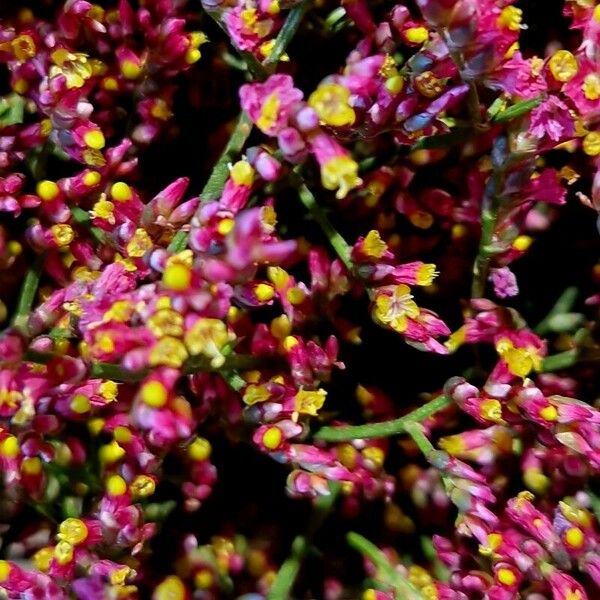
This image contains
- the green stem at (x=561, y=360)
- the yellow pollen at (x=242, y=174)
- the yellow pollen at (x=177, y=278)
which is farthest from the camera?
the green stem at (x=561, y=360)

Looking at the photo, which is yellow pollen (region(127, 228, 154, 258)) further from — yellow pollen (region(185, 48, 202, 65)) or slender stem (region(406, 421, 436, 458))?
slender stem (region(406, 421, 436, 458))

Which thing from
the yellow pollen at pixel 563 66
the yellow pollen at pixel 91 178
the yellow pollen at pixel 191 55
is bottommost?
the yellow pollen at pixel 91 178

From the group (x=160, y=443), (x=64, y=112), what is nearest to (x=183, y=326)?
(x=160, y=443)

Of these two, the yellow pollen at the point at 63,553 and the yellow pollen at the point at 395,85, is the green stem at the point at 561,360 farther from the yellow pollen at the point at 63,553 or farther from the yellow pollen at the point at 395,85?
the yellow pollen at the point at 63,553

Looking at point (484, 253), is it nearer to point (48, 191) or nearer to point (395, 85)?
point (395, 85)

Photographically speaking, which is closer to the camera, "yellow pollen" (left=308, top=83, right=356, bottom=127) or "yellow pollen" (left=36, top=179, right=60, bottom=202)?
"yellow pollen" (left=308, top=83, right=356, bottom=127)

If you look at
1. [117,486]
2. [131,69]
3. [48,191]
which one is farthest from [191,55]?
[117,486]

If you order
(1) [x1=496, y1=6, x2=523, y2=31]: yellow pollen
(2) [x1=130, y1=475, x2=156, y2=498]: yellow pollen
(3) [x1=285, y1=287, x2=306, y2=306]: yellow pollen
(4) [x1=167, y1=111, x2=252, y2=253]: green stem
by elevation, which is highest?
(1) [x1=496, y1=6, x2=523, y2=31]: yellow pollen

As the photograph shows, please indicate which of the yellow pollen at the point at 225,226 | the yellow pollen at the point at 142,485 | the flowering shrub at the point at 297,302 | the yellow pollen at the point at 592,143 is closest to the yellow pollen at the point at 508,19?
the flowering shrub at the point at 297,302

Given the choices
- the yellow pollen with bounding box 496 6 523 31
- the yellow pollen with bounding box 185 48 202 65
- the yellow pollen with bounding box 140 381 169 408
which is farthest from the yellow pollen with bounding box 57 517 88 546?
the yellow pollen with bounding box 496 6 523 31
